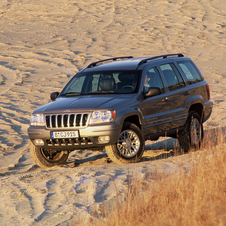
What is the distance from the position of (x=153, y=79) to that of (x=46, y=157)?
7.85ft

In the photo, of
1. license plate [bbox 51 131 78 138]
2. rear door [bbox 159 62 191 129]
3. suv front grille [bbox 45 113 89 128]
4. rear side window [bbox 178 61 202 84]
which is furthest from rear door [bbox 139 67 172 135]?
license plate [bbox 51 131 78 138]

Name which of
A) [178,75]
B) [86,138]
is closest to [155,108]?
[178,75]

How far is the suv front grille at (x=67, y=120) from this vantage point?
671 cm

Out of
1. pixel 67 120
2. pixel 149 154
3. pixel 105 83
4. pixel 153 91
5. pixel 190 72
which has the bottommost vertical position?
pixel 149 154

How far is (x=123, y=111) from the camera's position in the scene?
689 centimetres

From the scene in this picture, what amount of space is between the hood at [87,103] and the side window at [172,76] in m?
1.10

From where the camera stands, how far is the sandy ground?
5.35 metres

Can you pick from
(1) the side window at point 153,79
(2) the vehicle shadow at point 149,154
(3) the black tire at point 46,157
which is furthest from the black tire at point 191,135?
(3) the black tire at point 46,157

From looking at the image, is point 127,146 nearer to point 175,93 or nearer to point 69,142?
point 69,142

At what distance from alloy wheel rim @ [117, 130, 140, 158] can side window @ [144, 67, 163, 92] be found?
109 centimetres

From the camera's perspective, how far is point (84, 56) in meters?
20.4

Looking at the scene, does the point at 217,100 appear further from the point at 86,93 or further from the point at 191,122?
the point at 86,93

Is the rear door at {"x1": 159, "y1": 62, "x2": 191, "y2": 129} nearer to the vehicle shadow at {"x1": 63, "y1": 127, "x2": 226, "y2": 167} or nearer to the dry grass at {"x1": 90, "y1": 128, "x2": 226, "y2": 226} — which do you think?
the vehicle shadow at {"x1": 63, "y1": 127, "x2": 226, "y2": 167}

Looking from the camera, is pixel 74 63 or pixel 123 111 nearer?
pixel 123 111
